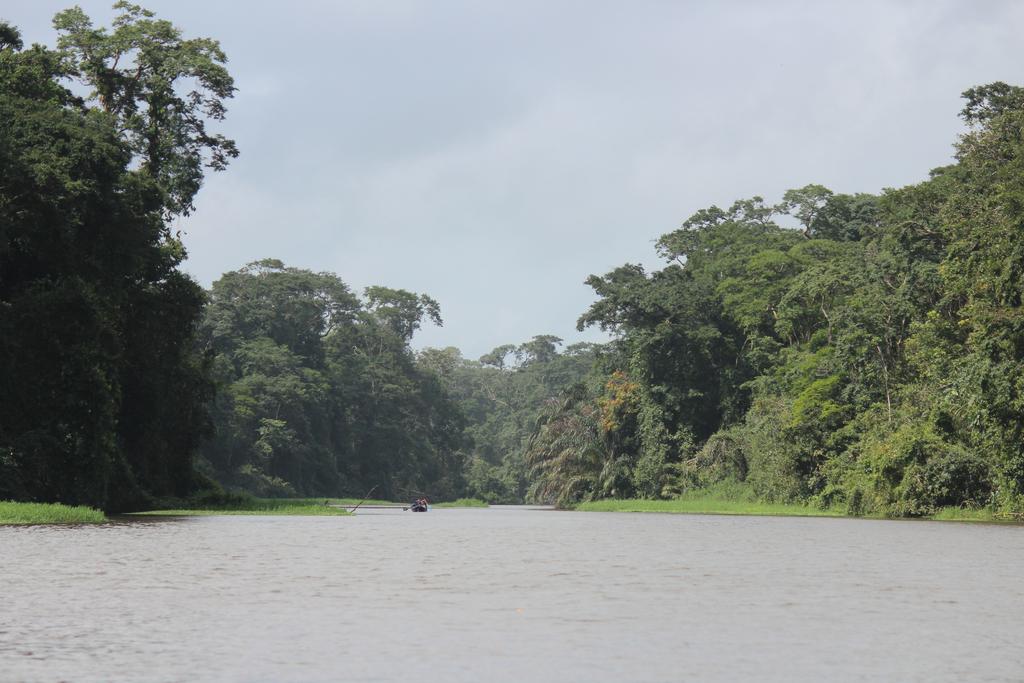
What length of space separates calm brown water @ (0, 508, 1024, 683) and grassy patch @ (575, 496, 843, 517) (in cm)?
3100

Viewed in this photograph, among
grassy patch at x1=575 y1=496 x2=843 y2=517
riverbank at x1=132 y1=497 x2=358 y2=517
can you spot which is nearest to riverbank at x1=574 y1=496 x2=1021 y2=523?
grassy patch at x1=575 y1=496 x2=843 y2=517

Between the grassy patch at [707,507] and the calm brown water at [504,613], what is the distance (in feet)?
102

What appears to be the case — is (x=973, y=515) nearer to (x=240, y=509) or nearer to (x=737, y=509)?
(x=737, y=509)

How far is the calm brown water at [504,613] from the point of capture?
35.4ft

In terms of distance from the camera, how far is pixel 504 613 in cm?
1502

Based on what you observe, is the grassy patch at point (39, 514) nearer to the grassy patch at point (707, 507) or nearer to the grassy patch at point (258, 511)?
the grassy patch at point (258, 511)

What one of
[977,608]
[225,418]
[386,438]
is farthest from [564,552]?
[386,438]

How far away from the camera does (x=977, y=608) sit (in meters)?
15.5

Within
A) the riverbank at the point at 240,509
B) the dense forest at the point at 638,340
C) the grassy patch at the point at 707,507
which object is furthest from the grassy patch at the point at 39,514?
the grassy patch at the point at 707,507

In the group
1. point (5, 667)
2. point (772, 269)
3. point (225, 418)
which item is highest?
point (772, 269)

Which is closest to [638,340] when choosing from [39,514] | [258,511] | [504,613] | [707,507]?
[707,507]

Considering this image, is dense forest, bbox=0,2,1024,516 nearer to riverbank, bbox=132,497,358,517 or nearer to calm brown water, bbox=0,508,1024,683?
riverbank, bbox=132,497,358,517

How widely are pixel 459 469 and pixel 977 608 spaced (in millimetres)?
127997

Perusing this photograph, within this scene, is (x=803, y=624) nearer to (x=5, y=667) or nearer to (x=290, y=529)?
(x=5, y=667)
